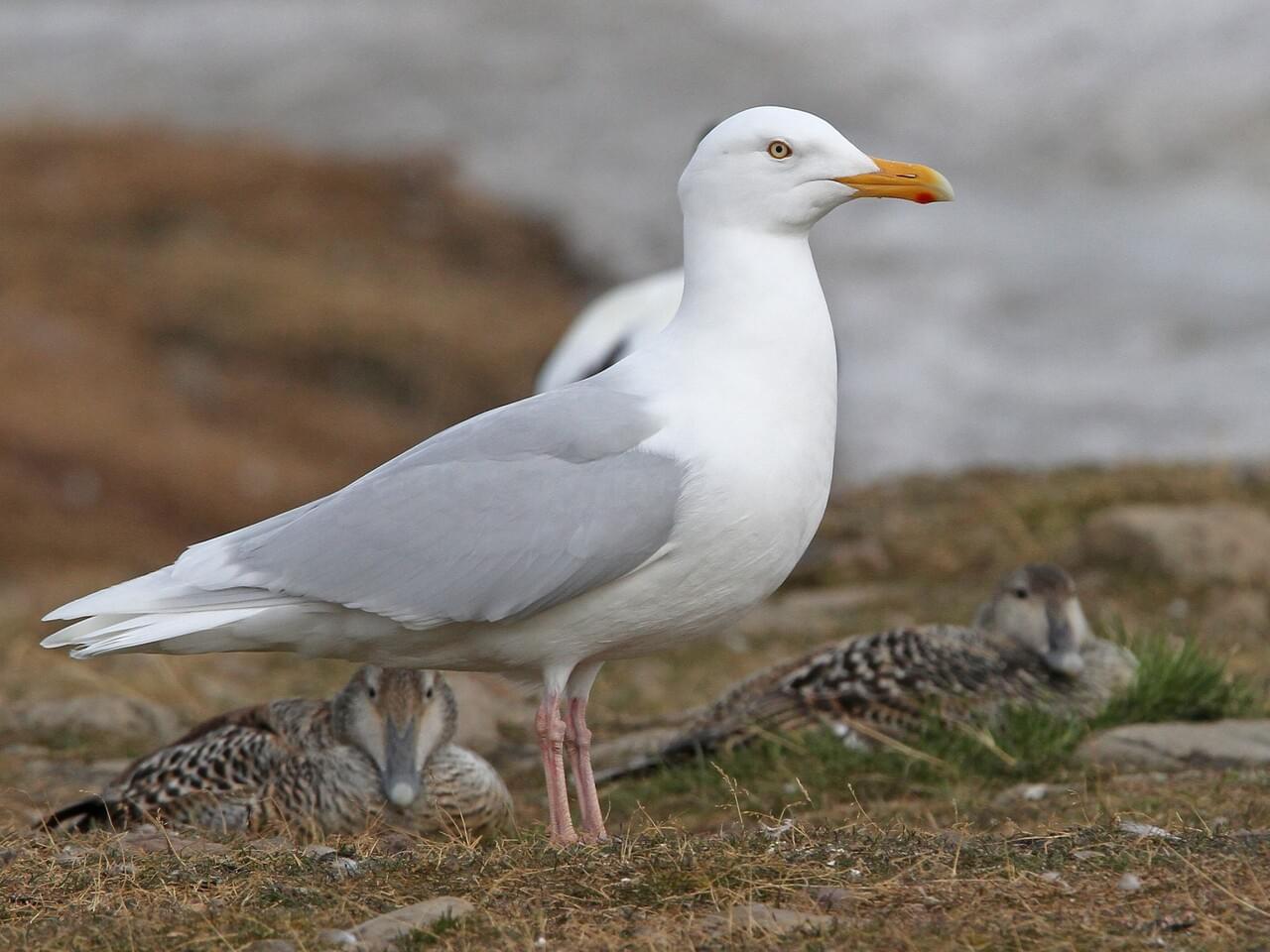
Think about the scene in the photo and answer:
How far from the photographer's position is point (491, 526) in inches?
190

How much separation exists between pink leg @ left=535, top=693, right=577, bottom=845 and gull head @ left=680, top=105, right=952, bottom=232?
1.41 metres

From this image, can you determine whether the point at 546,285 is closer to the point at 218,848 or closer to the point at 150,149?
the point at 150,149

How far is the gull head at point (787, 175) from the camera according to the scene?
5.12 meters

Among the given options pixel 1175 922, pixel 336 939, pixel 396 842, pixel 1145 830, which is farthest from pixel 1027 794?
pixel 336 939

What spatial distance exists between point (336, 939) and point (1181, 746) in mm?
3247

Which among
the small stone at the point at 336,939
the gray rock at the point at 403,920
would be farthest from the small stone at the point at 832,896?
the small stone at the point at 336,939

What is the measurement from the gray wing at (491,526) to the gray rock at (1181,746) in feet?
7.04

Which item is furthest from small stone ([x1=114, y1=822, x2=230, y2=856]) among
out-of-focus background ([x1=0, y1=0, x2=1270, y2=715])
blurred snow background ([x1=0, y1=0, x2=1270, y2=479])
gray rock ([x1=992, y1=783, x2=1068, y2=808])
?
blurred snow background ([x1=0, y1=0, x2=1270, y2=479])

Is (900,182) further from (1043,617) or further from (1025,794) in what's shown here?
(1043,617)

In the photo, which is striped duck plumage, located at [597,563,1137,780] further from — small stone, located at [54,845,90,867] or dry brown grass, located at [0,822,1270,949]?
small stone, located at [54,845,90,867]

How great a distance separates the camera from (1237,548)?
29.3 ft

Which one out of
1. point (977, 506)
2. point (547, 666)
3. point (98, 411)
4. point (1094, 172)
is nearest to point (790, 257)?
point (547, 666)

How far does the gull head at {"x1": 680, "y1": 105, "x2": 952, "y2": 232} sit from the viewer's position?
16.8 ft

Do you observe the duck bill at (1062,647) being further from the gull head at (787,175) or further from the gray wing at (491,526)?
the gray wing at (491,526)
